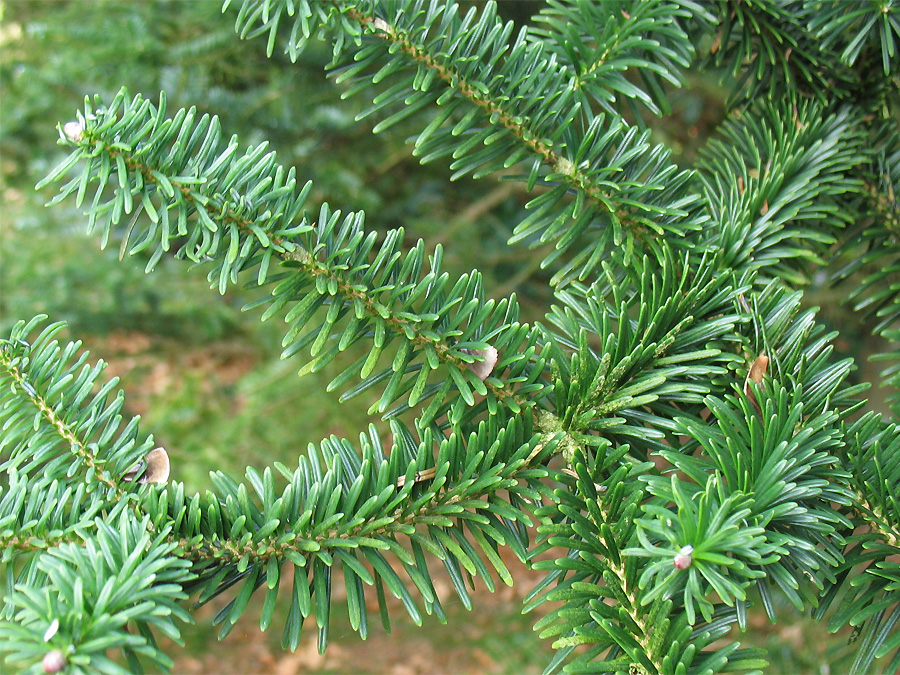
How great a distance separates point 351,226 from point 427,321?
0.37ft

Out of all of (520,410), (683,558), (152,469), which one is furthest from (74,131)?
(683,558)

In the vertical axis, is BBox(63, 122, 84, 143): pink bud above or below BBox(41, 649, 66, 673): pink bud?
above

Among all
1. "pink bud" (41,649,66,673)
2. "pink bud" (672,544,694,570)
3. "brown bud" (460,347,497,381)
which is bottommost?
"pink bud" (41,649,66,673)

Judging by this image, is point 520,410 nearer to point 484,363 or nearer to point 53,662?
point 484,363

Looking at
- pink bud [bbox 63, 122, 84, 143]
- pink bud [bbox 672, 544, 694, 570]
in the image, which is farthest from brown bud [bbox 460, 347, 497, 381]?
pink bud [bbox 63, 122, 84, 143]

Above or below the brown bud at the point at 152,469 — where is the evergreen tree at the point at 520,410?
above

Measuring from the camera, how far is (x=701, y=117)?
1.93 metres

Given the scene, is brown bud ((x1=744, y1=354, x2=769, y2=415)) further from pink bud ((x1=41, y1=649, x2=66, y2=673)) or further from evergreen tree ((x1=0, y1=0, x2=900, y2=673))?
pink bud ((x1=41, y1=649, x2=66, y2=673))

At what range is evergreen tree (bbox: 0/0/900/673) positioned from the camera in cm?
46

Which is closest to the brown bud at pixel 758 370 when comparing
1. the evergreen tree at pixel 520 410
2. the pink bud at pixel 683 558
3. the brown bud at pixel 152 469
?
the evergreen tree at pixel 520 410

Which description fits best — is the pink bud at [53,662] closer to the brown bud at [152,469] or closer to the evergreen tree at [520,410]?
the evergreen tree at [520,410]

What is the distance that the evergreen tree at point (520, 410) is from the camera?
46 cm

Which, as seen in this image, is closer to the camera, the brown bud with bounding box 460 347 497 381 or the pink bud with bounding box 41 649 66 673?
the pink bud with bounding box 41 649 66 673

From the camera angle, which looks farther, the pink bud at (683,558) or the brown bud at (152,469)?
the brown bud at (152,469)
